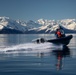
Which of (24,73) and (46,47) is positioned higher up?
(46,47)

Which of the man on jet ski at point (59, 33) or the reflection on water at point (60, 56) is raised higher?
the man on jet ski at point (59, 33)

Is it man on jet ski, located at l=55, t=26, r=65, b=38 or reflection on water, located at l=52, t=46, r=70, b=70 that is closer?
reflection on water, located at l=52, t=46, r=70, b=70

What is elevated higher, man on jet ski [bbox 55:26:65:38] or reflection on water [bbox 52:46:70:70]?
man on jet ski [bbox 55:26:65:38]

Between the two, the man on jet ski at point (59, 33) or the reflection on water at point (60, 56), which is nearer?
the reflection on water at point (60, 56)

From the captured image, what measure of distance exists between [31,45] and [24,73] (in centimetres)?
3232

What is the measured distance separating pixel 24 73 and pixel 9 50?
86.6 ft

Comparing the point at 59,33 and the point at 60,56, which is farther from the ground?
the point at 59,33

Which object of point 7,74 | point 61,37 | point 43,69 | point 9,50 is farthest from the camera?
point 61,37

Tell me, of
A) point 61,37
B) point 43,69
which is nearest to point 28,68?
point 43,69

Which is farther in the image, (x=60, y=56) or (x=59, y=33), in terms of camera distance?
(x=59, y=33)

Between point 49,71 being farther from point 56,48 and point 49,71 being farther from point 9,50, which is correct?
point 56,48

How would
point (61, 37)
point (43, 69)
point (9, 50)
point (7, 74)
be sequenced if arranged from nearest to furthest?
1. point (7, 74)
2. point (43, 69)
3. point (9, 50)
4. point (61, 37)

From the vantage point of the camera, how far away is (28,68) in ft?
97.7

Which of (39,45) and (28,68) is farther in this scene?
(39,45)
